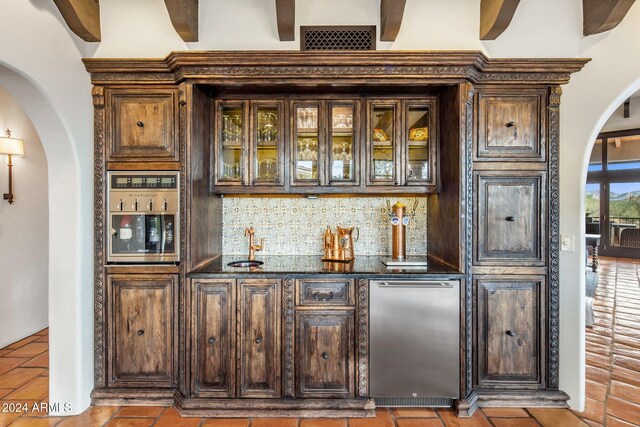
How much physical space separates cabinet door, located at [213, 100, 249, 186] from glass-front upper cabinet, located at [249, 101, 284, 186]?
2.6 inches

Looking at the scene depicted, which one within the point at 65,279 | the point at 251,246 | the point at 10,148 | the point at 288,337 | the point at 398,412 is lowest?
the point at 398,412

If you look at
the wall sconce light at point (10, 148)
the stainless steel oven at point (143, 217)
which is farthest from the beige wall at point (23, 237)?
the stainless steel oven at point (143, 217)

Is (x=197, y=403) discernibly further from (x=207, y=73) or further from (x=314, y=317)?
(x=207, y=73)

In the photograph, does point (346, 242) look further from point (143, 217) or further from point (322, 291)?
point (143, 217)

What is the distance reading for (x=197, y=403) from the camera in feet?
7.72

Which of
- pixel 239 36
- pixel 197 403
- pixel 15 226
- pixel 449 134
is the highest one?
pixel 239 36

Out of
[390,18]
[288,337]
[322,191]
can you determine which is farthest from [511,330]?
[390,18]

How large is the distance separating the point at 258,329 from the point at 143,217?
1.22 metres

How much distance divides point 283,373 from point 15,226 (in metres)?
3.40

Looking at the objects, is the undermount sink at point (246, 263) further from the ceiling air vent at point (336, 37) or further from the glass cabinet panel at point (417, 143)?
the ceiling air vent at point (336, 37)

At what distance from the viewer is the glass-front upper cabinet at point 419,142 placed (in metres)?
2.68

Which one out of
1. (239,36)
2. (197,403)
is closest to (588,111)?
(239,36)

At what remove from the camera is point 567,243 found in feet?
8.26

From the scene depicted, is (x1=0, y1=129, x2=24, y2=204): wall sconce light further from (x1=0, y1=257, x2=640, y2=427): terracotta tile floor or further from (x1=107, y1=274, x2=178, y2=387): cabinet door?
(x1=107, y1=274, x2=178, y2=387): cabinet door
